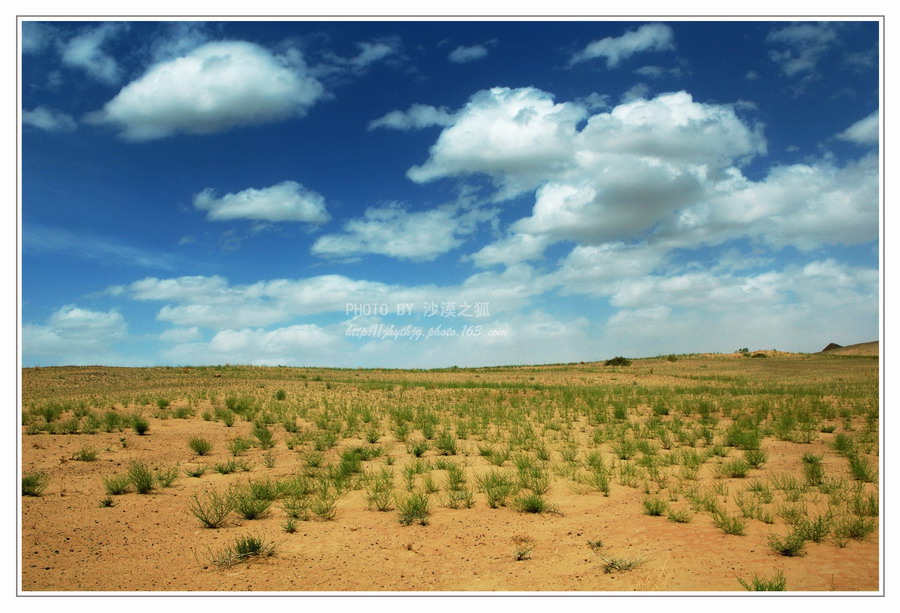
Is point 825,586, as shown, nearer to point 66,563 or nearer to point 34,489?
point 66,563

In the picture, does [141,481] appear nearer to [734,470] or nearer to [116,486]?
[116,486]

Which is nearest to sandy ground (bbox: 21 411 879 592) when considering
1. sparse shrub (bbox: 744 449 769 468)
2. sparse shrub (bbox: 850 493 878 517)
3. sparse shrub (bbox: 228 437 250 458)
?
sparse shrub (bbox: 850 493 878 517)

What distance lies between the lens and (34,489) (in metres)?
11.1

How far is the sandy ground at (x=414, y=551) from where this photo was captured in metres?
6.92

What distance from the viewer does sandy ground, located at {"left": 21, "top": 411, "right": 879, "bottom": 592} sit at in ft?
22.7

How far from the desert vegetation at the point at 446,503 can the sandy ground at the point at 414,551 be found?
0.04m

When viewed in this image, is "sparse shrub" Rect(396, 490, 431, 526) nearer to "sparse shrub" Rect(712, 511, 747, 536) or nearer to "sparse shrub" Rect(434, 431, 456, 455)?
"sparse shrub" Rect(712, 511, 747, 536)

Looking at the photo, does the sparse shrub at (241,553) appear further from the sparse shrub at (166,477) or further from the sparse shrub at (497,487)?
the sparse shrub at (166,477)

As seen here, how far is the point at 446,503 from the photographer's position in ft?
34.3

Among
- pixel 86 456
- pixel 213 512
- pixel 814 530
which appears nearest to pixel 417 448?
pixel 213 512

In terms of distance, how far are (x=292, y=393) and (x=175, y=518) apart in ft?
75.6

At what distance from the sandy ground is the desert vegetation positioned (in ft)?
0.12

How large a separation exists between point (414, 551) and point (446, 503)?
2547mm
